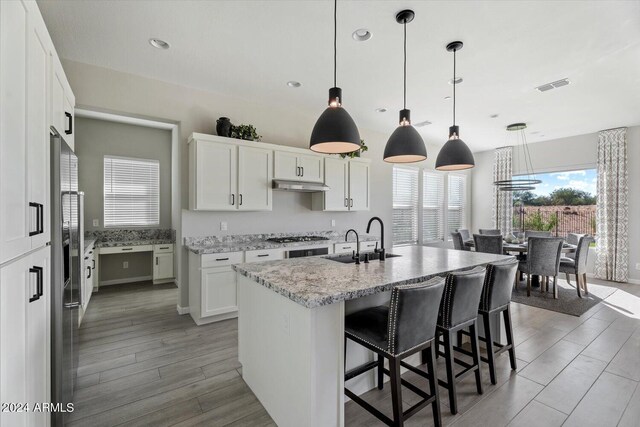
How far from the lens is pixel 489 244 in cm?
514

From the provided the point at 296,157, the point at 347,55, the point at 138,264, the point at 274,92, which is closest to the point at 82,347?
the point at 138,264

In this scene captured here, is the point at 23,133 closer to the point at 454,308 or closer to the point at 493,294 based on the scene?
the point at 454,308

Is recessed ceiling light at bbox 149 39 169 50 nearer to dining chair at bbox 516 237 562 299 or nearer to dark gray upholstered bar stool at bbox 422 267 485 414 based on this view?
dark gray upholstered bar stool at bbox 422 267 485 414

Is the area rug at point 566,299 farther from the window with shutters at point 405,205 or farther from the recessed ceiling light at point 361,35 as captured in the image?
the recessed ceiling light at point 361,35

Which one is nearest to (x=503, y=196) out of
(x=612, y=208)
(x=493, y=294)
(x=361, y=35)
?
(x=612, y=208)

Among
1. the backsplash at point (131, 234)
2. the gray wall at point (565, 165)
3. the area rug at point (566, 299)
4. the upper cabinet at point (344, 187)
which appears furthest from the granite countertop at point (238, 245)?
the gray wall at point (565, 165)

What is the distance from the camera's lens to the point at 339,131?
2154mm

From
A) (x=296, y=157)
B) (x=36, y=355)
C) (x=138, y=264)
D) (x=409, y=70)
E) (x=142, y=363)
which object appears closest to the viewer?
(x=36, y=355)

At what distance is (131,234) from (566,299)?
778 centimetres

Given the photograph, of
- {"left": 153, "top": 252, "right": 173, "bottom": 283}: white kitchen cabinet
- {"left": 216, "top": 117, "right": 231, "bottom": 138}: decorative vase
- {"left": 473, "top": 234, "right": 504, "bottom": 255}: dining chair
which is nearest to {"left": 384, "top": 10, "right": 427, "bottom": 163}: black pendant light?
{"left": 216, "top": 117, "right": 231, "bottom": 138}: decorative vase

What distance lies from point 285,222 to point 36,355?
356cm

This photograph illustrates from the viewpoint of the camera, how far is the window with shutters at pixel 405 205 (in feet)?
21.5

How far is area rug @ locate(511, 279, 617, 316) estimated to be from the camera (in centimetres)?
430

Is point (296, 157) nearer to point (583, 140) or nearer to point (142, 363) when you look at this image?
point (142, 363)
